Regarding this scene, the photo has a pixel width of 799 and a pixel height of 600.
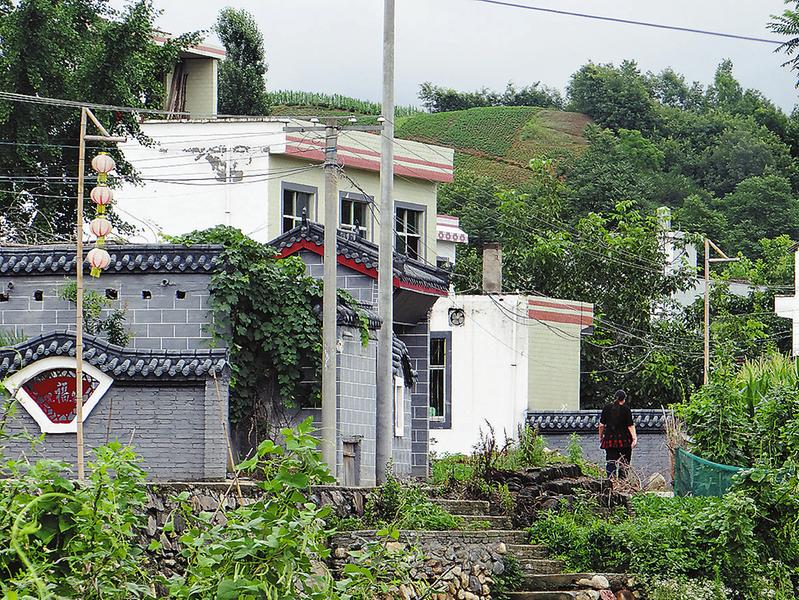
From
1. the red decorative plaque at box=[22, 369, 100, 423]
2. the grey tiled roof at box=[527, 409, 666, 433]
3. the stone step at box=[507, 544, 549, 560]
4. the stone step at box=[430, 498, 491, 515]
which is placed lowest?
the stone step at box=[507, 544, 549, 560]

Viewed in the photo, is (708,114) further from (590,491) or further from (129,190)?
(590,491)

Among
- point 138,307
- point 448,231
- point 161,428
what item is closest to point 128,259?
point 138,307

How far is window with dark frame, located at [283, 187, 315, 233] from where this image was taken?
31016mm

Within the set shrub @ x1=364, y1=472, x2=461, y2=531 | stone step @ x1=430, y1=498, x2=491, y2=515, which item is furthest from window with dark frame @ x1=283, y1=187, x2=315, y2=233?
shrub @ x1=364, y1=472, x2=461, y2=531

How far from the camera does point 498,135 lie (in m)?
93.2

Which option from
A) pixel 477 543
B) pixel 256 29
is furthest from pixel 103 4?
pixel 256 29

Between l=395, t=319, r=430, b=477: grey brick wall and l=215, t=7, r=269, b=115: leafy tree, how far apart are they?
79.0ft

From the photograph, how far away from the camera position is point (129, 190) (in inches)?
1261

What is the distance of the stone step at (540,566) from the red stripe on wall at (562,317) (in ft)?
53.3

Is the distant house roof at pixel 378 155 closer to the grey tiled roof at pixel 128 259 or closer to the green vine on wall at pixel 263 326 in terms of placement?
the green vine on wall at pixel 263 326

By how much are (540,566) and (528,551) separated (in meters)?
0.49

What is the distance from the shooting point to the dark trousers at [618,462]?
22.7 metres

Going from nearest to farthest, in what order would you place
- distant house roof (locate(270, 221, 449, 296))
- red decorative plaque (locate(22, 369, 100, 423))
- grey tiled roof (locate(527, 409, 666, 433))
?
red decorative plaque (locate(22, 369, 100, 423)), distant house roof (locate(270, 221, 449, 296)), grey tiled roof (locate(527, 409, 666, 433))

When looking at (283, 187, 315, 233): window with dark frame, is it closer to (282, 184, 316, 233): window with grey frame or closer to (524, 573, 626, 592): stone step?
(282, 184, 316, 233): window with grey frame
